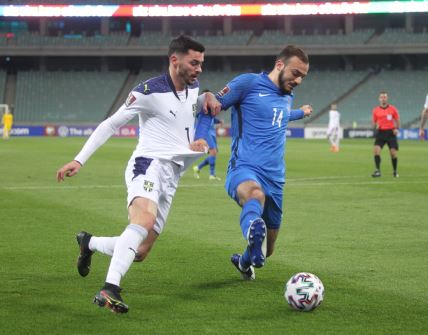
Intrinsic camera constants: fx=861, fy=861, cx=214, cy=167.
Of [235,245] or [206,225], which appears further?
[206,225]

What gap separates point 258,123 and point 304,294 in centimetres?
189

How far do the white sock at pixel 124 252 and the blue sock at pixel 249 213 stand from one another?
0.85m

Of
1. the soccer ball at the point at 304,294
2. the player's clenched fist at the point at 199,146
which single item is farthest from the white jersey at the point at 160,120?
the soccer ball at the point at 304,294

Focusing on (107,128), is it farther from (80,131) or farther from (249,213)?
(80,131)

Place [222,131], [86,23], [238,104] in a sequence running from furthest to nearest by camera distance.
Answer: [86,23], [222,131], [238,104]

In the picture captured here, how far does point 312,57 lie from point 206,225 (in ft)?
182

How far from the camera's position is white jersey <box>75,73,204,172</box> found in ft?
24.0

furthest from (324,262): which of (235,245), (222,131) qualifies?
(222,131)

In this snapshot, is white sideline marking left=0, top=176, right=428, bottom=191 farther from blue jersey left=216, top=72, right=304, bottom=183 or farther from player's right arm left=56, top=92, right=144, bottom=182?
player's right arm left=56, top=92, right=144, bottom=182

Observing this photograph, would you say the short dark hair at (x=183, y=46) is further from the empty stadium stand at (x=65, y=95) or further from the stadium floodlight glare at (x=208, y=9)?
the empty stadium stand at (x=65, y=95)

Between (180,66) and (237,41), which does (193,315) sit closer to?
(180,66)

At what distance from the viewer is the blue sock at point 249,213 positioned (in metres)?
7.15

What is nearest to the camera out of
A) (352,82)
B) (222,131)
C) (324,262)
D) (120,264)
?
(120,264)

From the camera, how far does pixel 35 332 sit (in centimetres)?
615
